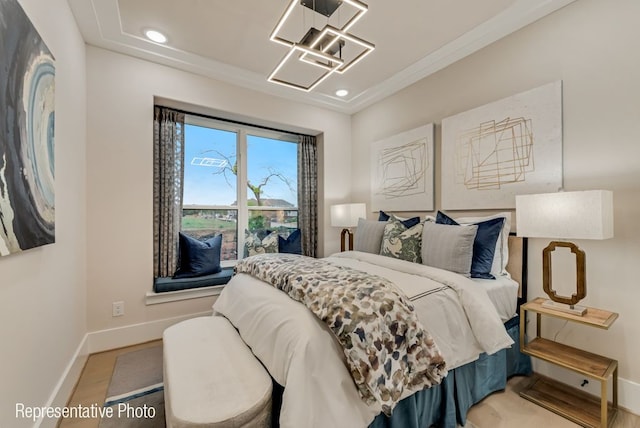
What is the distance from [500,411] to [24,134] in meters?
2.94

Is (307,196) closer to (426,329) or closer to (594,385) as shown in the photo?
(426,329)

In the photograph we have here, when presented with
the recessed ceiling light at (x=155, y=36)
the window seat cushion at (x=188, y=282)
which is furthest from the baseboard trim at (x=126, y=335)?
the recessed ceiling light at (x=155, y=36)

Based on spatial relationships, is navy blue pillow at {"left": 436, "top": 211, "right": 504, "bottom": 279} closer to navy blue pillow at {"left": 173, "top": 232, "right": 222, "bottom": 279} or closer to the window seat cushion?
the window seat cushion

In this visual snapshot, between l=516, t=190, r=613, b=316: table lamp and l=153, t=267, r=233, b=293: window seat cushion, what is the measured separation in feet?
9.14

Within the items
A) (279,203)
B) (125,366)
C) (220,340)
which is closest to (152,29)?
(279,203)

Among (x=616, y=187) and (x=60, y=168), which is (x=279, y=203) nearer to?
(x=60, y=168)

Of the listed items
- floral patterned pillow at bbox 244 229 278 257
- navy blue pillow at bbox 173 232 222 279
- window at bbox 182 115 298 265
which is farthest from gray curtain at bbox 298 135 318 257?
navy blue pillow at bbox 173 232 222 279

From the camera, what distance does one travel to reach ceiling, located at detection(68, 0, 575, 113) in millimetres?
2152

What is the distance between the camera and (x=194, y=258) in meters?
3.01

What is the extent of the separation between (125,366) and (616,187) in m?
3.80

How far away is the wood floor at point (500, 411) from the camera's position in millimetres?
1611

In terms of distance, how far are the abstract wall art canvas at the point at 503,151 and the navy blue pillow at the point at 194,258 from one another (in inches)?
102

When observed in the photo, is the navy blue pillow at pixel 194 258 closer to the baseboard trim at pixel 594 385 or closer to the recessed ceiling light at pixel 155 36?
the recessed ceiling light at pixel 155 36

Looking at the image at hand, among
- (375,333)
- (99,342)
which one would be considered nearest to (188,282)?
(99,342)
